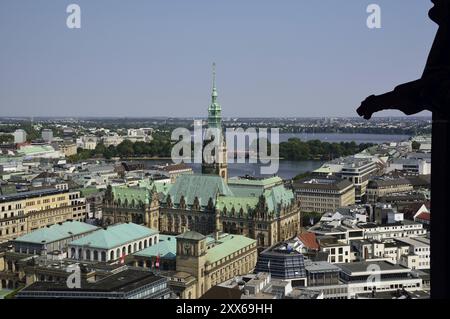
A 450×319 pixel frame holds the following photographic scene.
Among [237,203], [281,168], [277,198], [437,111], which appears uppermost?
[437,111]

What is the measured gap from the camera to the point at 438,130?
4.10 ft

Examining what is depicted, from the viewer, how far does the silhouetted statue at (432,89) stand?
1.17 meters

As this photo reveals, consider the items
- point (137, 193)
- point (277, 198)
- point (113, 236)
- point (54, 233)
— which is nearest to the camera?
point (113, 236)

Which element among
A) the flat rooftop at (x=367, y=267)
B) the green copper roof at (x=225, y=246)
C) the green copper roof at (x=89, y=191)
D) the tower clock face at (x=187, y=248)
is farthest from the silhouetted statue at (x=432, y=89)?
the green copper roof at (x=89, y=191)

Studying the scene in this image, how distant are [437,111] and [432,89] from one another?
5 centimetres

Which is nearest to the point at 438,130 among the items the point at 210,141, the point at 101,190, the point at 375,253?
the point at 375,253

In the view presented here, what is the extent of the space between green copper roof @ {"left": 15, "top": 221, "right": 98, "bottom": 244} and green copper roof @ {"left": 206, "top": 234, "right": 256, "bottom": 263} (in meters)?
4.69

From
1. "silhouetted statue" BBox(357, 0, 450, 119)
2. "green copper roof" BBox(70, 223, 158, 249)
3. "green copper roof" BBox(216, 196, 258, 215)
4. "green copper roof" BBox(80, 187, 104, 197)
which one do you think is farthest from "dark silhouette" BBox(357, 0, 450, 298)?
"green copper roof" BBox(80, 187, 104, 197)

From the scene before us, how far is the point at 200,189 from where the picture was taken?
20.9 m

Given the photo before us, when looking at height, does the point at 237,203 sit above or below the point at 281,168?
above

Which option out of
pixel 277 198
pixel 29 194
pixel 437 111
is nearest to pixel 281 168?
pixel 29 194

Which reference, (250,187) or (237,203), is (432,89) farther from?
(250,187)

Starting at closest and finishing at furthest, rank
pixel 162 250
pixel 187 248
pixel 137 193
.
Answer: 1. pixel 187 248
2. pixel 162 250
3. pixel 137 193
